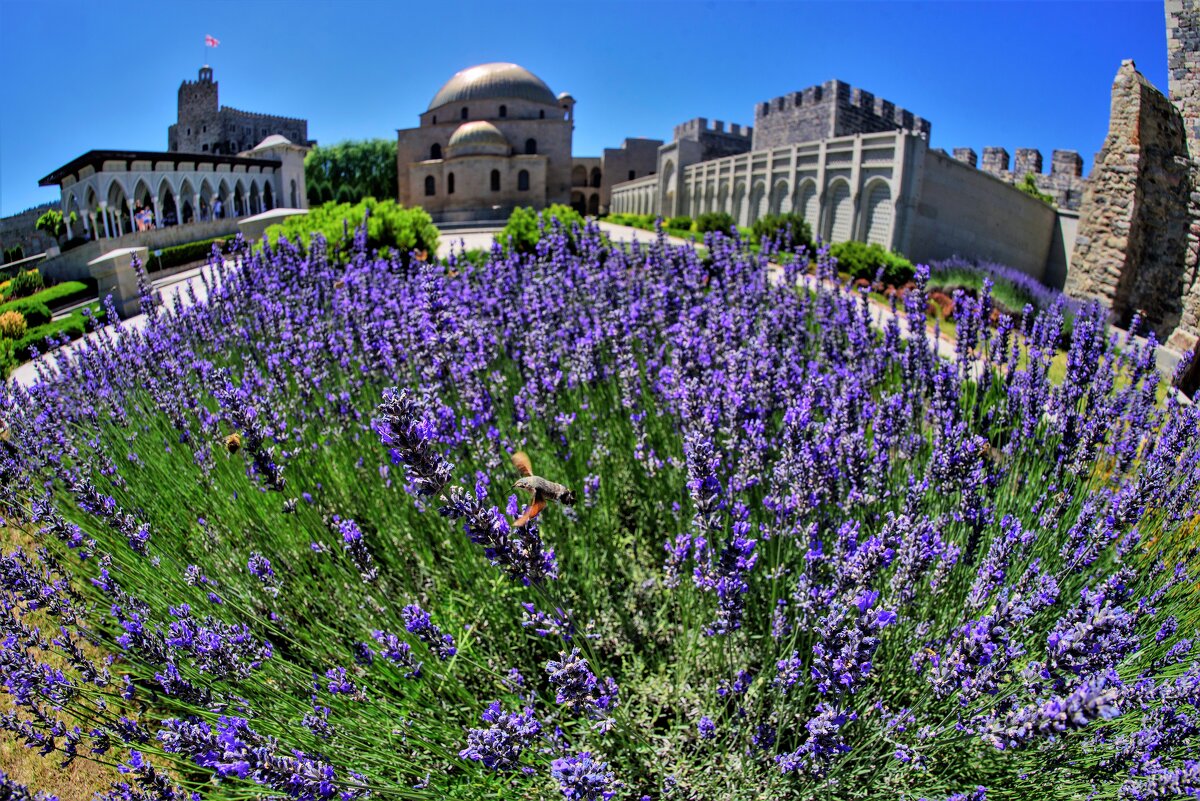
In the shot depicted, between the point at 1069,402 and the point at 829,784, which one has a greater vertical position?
the point at 1069,402

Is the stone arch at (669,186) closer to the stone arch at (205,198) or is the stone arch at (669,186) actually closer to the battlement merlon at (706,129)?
the battlement merlon at (706,129)

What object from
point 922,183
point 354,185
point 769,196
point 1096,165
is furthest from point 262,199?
point 1096,165

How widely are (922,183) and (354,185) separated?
4349cm

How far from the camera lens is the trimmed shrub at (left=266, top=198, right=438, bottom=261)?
1042 cm

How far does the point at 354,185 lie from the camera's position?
48031 millimetres

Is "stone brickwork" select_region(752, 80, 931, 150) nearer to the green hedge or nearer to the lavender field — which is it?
the green hedge

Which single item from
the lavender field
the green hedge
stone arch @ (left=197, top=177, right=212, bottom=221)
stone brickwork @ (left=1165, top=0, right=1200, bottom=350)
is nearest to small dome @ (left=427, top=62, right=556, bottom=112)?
stone arch @ (left=197, top=177, right=212, bottom=221)

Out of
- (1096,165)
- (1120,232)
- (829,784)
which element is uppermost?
(1096,165)

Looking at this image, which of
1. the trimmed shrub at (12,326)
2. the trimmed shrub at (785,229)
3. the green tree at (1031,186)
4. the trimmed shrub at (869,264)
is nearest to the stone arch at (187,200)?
the trimmed shrub at (12,326)

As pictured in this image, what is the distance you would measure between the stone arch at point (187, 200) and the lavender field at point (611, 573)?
29317mm

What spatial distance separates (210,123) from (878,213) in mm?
53085

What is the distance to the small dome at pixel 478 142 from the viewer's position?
122ft

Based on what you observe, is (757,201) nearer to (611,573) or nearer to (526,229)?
(526,229)

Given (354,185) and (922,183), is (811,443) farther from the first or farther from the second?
(354,185)
